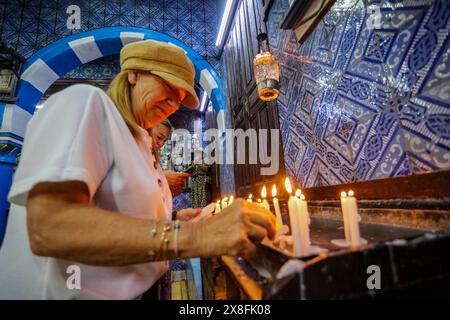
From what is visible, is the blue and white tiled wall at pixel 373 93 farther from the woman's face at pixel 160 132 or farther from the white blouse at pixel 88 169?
the woman's face at pixel 160 132

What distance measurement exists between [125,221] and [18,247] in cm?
68

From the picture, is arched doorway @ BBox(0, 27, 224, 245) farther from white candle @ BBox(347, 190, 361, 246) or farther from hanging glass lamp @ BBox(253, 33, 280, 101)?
white candle @ BBox(347, 190, 361, 246)

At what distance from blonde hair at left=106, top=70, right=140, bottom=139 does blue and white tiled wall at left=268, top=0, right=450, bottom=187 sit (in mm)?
1634

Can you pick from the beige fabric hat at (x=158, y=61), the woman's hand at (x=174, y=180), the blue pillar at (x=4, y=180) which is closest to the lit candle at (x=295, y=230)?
the beige fabric hat at (x=158, y=61)

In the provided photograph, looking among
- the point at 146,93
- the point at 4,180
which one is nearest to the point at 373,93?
the point at 146,93

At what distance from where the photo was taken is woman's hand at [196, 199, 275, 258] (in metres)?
0.78

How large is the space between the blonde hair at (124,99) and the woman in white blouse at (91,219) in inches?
1.6

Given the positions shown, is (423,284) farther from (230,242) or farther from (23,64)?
(23,64)

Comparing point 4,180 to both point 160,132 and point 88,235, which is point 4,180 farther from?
point 88,235

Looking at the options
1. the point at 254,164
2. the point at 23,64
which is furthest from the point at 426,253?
the point at 23,64

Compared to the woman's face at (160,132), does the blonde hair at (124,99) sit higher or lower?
lower

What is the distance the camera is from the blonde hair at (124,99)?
128cm

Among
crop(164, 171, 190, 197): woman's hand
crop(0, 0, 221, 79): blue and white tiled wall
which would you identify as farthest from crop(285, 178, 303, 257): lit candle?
crop(0, 0, 221, 79): blue and white tiled wall

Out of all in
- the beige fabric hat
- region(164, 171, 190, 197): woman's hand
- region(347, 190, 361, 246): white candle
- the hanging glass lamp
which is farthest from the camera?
region(164, 171, 190, 197): woman's hand
